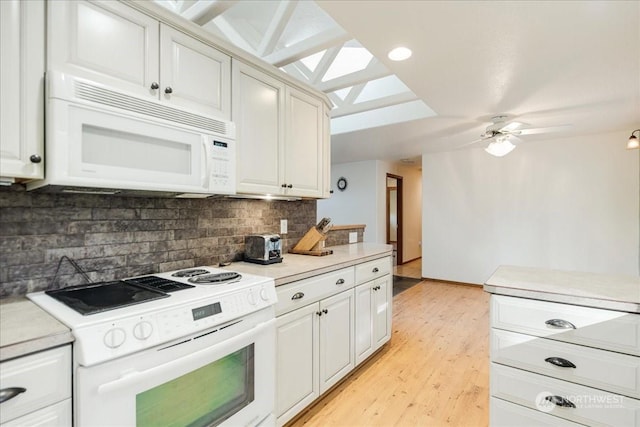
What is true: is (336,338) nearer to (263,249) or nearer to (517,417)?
(263,249)

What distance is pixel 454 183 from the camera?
5242 mm

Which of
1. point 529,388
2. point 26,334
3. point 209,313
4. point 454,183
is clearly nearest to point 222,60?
point 209,313

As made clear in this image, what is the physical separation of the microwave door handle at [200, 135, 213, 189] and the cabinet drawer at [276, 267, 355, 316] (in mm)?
672

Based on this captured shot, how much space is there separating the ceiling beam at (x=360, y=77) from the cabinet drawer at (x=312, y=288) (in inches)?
65.5

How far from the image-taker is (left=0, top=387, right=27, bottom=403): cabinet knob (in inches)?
32.5

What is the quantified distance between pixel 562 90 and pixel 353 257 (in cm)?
227

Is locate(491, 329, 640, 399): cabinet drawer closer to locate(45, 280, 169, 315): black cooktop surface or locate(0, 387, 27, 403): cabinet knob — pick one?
locate(45, 280, 169, 315): black cooktop surface

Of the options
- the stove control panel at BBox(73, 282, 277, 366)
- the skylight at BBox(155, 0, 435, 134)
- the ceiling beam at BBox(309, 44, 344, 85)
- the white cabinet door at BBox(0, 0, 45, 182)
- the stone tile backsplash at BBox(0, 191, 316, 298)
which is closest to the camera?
the stove control panel at BBox(73, 282, 277, 366)

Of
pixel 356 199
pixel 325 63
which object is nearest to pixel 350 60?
pixel 325 63

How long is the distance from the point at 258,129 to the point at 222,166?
0.49 m

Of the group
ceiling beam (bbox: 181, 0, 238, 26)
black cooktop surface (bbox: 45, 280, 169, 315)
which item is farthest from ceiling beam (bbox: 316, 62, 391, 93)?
black cooktop surface (bbox: 45, 280, 169, 315)

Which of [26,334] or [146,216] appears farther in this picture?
[146,216]

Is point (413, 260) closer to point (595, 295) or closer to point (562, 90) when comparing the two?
point (562, 90)

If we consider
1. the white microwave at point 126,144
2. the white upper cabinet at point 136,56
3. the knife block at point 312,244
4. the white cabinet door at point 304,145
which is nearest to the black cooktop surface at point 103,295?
the white microwave at point 126,144
